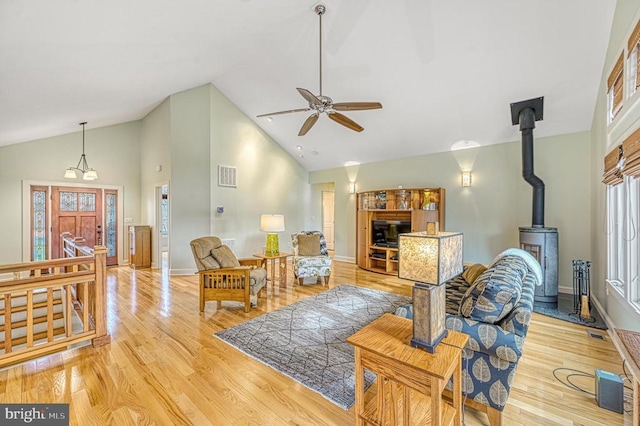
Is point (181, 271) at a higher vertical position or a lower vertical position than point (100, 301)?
lower

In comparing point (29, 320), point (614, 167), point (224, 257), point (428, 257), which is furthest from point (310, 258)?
point (614, 167)

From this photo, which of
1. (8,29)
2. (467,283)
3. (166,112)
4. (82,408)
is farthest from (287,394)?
(166,112)

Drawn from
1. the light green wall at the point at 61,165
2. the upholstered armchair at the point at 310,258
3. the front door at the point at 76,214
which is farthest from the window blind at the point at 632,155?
the front door at the point at 76,214

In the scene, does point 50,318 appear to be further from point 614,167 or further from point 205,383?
point 614,167

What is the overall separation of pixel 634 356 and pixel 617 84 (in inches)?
122

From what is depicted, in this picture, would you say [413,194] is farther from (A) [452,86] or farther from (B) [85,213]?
(B) [85,213]

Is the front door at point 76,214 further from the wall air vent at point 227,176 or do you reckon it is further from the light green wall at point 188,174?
the wall air vent at point 227,176

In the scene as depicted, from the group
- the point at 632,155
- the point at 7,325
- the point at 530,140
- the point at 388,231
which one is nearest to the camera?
the point at 632,155

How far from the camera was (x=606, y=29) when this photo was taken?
291cm

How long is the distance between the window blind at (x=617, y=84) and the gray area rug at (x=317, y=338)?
10.8 ft

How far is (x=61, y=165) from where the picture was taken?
19.2 ft

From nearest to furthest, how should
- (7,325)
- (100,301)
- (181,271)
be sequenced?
(7,325) → (100,301) → (181,271)

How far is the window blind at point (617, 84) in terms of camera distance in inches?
106

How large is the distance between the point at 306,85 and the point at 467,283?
398 cm
